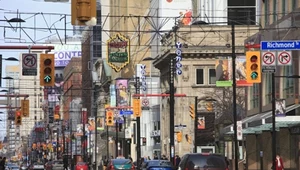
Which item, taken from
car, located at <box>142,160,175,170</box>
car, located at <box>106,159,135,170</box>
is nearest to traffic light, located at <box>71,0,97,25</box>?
car, located at <box>142,160,175,170</box>

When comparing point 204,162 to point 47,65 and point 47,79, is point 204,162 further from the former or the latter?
point 47,65

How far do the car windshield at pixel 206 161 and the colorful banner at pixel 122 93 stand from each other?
77675mm

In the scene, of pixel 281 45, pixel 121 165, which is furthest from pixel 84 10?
pixel 121 165

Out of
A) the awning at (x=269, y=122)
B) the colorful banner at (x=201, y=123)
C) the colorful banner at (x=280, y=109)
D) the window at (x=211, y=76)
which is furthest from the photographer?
the window at (x=211, y=76)

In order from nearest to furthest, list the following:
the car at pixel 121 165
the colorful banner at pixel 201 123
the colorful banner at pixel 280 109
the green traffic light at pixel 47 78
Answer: the green traffic light at pixel 47 78 < the colorful banner at pixel 280 109 < the car at pixel 121 165 < the colorful banner at pixel 201 123

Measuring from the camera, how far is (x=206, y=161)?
3167cm

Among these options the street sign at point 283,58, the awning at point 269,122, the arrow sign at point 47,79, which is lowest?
the awning at point 269,122

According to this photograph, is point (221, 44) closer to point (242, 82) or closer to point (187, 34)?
point (187, 34)

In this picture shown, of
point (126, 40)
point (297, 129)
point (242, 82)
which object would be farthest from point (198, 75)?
point (297, 129)

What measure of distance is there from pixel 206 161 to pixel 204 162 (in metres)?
0.11

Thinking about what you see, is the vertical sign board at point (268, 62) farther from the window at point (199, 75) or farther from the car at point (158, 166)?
the window at point (199, 75)

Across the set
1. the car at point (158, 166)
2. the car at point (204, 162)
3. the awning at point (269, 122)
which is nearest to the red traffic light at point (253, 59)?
the car at point (204, 162)

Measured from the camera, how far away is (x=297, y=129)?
45.9m

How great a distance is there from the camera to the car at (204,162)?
3139 centimetres
